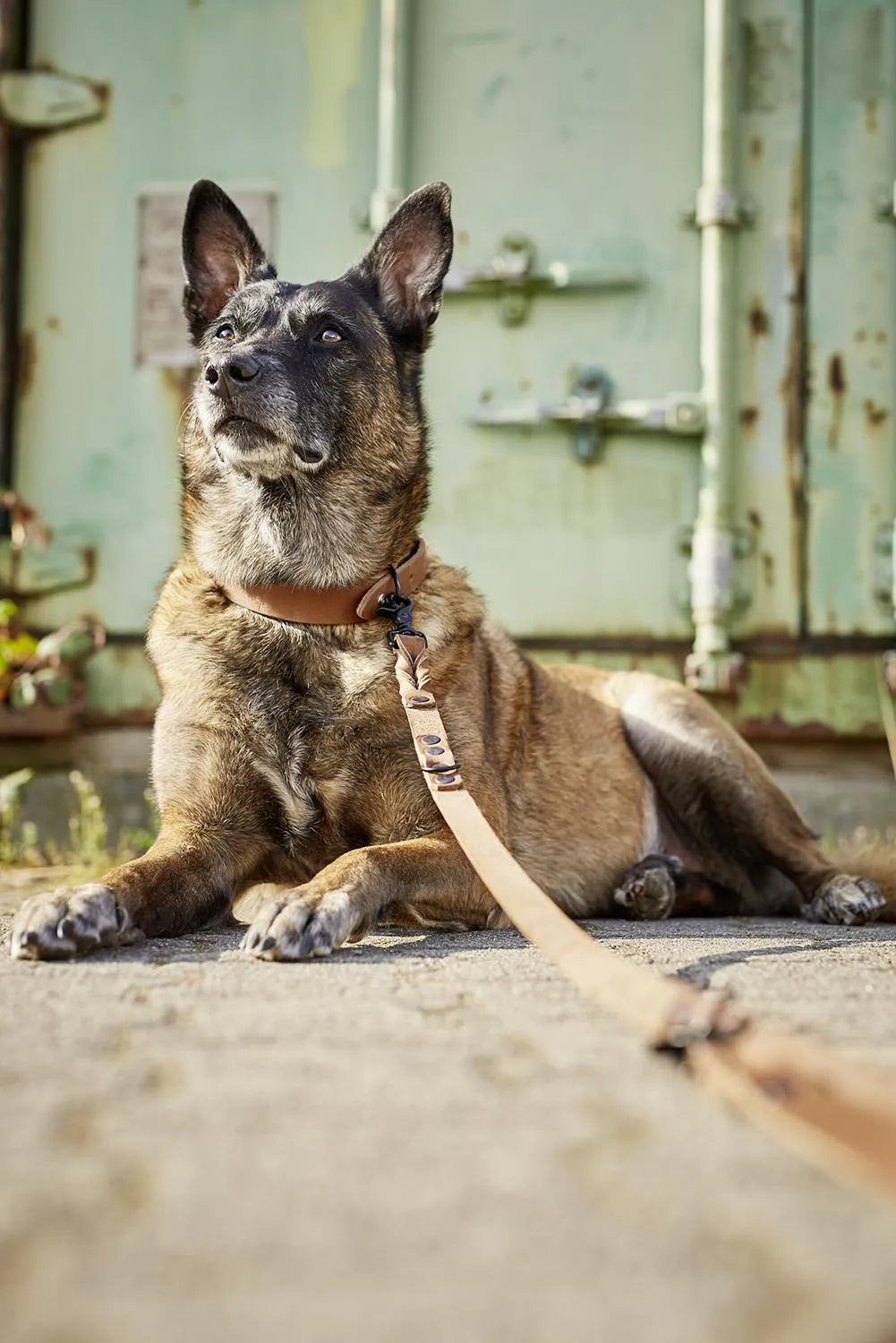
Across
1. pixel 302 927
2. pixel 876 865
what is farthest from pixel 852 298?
pixel 302 927

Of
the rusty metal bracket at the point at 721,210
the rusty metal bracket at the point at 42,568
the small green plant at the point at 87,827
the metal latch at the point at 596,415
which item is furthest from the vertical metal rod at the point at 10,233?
the rusty metal bracket at the point at 721,210

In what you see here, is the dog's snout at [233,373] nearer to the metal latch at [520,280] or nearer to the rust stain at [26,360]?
the metal latch at [520,280]

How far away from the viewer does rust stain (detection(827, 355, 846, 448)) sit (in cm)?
507

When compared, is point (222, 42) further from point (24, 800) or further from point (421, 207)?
point (24, 800)

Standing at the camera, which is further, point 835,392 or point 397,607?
point 835,392

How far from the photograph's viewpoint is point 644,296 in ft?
16.8

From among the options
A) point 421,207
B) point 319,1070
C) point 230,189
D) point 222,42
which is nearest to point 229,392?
point 421,207

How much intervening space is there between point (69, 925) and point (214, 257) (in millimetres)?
2108

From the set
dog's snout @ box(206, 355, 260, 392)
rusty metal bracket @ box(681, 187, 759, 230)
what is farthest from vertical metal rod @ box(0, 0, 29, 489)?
rusty metal bracket @ box(681, 187, 759, 230)

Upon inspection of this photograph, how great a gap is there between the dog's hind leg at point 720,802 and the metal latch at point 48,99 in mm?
3557

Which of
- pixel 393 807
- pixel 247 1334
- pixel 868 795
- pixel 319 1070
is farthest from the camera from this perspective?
pixel 868 795

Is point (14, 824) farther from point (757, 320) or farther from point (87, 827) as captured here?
point (757, 320)

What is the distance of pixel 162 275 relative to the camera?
5.36 m

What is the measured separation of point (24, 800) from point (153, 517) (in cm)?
133
